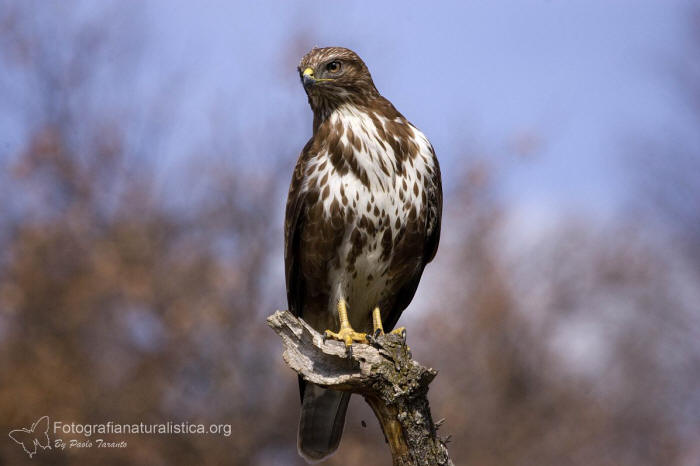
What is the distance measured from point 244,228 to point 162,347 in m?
2.17

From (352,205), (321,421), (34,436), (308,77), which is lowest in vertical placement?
(321,421)

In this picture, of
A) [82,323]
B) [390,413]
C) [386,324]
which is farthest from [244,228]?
[390,413]

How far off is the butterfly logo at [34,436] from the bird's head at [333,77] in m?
8.17

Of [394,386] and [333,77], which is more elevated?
[333,77]

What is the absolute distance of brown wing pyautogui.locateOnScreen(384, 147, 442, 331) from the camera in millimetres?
5000

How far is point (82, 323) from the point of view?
11.7m

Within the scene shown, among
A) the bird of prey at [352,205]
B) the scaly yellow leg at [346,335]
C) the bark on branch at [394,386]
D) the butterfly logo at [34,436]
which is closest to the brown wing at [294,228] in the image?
the bird of prey at [352,205]

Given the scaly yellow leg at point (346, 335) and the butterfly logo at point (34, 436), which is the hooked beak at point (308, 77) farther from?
the butterfly logo at point (34, 436)

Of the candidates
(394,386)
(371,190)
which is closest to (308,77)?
(371,190)

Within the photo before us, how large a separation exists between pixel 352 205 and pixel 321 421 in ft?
5.17

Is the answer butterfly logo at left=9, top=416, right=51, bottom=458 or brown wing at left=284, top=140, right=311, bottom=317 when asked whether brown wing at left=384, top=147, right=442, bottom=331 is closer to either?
brown wing at left=284, top=140, right=311, bottom=317

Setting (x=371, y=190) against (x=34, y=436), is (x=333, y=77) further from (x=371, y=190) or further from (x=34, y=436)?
(x=34, y=436)

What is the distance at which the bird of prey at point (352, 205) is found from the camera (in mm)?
4766

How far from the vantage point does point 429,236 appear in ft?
16.9
